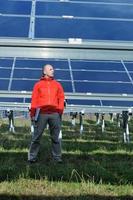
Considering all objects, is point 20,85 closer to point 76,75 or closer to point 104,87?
point 76,75

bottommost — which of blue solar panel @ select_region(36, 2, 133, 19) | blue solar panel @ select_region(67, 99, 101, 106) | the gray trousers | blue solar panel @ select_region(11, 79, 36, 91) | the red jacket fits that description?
the gray trousers

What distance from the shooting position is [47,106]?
10.0 metres

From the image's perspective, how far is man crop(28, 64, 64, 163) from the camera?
994 cm

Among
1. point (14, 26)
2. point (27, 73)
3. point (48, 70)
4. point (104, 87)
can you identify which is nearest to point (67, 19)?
point (14, 26)

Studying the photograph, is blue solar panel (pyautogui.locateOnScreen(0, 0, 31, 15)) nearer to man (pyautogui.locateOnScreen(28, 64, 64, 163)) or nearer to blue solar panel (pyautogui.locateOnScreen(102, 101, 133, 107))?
man (pyautogui.locateOnScreen(28, 64, 64, 163))

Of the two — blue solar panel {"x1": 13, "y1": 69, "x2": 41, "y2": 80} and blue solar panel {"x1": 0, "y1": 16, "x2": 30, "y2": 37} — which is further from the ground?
blue solar panel {"x1": 13, "y1": 69, "x2": 41, "y2": 80}

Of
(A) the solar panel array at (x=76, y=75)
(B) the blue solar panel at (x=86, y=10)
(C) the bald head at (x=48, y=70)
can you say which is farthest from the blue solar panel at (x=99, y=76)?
(B) the blue solar panel at (x=86, y=10)

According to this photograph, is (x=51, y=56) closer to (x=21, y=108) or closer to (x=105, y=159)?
(x=105, y=159)

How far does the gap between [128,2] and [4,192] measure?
3546 mm

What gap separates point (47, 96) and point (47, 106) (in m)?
0.17

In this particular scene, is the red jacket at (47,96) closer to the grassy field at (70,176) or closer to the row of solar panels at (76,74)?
the grassy field at (70,176)

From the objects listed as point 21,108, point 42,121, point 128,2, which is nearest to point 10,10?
point 128,2

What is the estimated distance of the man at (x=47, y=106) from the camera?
Result: 9.94 meters

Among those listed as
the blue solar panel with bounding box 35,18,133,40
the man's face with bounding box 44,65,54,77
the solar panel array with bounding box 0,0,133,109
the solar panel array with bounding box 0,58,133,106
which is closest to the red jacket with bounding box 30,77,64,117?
the man's face with bounding box 44,65,54,77
